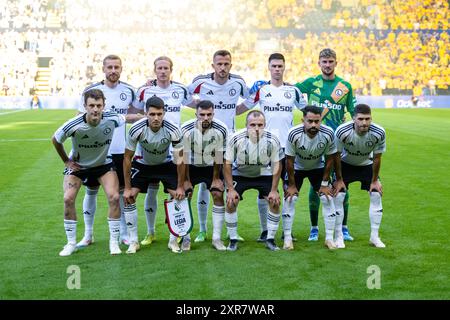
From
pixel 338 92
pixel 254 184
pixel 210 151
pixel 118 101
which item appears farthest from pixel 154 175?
pixel 338 92

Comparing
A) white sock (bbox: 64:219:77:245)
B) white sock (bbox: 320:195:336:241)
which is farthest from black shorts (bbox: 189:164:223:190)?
white sock (bbox: 64:219:77:245)

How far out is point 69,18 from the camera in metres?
49.3

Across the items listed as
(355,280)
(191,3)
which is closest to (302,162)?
(355,280)

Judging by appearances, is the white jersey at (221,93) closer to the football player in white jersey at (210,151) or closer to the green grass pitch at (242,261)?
the football player in white jersey at (210,151)

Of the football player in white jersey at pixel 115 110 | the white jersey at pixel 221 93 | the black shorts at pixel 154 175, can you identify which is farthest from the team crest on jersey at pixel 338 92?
the football player in white jersey at pixel 115 110

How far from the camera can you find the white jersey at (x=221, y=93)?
25.3 ft

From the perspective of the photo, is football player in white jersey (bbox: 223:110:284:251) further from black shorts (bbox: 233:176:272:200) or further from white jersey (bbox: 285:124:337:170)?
white jersey (bbox: 285:124:337:170)

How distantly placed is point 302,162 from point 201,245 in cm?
150

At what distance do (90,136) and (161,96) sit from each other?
46.2 inches

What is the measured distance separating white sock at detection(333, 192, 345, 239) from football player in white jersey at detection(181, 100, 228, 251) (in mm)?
1302

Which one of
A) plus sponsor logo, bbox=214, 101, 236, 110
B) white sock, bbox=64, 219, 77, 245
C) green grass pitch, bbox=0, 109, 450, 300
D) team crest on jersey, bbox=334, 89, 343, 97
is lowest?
green grass pitch, bbox=0, 109, 450, 300

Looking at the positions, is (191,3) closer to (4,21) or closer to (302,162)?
(4,21)

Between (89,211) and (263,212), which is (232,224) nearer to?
(263,212)

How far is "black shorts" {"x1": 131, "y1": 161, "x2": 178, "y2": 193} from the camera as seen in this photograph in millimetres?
7023
